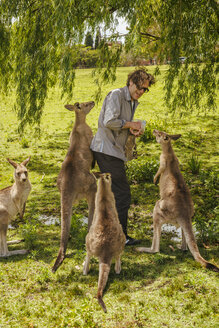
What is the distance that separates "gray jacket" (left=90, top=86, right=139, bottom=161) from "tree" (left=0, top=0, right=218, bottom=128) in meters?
1.06

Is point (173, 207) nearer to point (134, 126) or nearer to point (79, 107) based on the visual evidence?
point (134, 126)

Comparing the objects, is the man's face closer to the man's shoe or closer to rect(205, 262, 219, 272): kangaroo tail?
the man's shoe

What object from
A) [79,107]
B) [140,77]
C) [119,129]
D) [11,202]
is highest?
[140,77]

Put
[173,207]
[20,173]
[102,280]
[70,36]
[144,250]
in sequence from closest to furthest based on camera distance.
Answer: [102,280], [173,207], [144,250], [20,173], [70,36]

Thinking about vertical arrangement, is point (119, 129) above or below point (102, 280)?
above

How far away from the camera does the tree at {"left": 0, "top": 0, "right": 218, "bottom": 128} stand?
212 inches

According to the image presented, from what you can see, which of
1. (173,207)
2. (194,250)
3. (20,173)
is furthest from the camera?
(20,173)

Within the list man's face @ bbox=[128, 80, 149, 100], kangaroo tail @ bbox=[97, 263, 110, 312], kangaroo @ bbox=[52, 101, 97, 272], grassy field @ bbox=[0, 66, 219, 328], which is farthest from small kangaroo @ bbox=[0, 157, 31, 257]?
man's face @ bbox=[128, 80, 149, 100]

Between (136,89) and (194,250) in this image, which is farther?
(136,89)

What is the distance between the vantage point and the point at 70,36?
17.8 feet

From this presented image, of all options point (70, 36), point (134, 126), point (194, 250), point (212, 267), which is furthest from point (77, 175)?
point (70, 36)

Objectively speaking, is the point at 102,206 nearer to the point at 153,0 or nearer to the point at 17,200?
the point at 17,200

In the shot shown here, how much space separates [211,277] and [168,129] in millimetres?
8637

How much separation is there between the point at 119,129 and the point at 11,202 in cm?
182
